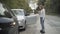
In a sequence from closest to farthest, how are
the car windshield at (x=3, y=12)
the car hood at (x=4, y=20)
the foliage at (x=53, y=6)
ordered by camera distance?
the car hood at (x=4, y=20) → the car windshield at (x=3, y=12) → the foliage at (x=53, y=6)

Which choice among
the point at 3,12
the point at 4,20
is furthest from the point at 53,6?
Answer: the point at 4,20

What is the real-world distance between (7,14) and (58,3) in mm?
47203

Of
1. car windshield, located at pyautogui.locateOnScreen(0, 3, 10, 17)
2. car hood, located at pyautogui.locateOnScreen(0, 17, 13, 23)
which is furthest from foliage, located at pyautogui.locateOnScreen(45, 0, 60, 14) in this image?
car hood, located at pyautogui.locateOnScreen(0, 17, 13, 23)

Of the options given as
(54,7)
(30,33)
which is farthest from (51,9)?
(30,33)

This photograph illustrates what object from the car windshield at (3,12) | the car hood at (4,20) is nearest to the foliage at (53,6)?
the car windshield at (3,12)

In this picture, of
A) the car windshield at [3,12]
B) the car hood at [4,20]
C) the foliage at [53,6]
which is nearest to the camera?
the car hood at [4,20]

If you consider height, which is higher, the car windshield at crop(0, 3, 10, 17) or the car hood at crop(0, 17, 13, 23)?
the car windshield at crop(0, 3, 10, 17)

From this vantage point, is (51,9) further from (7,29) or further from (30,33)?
(7,29)

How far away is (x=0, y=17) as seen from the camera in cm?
718

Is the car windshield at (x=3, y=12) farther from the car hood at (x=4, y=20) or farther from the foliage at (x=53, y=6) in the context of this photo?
the foliage at (x=53, y=6)

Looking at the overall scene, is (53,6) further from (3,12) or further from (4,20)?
(4,20)

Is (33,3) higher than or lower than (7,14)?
lower

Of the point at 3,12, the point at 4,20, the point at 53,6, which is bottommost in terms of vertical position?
the point at 53,6

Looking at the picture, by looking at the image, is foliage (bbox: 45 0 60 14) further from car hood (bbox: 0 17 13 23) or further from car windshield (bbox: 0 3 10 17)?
car hood (bbox: 0 17 13 23)
